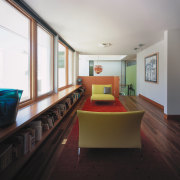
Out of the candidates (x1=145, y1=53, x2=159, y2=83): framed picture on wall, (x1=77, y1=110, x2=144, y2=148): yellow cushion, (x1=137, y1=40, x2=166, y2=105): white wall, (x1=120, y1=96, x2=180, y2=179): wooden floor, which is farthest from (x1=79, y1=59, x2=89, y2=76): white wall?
(x1=77, y1=110, x2=144, y2=148): yellow cushion

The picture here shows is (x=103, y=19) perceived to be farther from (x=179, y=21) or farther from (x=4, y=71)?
(x=4, y=71)

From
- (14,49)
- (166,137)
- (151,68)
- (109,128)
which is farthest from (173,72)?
(14,49)

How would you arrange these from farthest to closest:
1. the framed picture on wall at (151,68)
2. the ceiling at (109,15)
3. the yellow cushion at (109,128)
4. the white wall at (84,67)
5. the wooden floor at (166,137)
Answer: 1. the white wall at (84,67)
2. the framed picture on wall at (151,68)
3. the ceiling at (109,15)
4. the wooden floor at (166,137)
5. the yellow cushion at (109,128)

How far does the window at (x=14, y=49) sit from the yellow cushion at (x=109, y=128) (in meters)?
1.51

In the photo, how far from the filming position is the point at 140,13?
297 cm

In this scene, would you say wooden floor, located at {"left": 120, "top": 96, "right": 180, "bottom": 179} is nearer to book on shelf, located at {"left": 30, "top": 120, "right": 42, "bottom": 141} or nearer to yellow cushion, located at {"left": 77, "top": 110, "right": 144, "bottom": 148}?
yellow cushion, located at {"left": 77, "top": 110, "right": 144, "bottom": 148}

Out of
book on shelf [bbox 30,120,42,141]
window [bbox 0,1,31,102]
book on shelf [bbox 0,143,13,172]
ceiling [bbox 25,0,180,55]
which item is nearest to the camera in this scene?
book on shelf [bbox 0,143,13,172]

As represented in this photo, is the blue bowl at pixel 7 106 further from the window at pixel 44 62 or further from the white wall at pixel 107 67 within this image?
the white wall at pixel 107 67

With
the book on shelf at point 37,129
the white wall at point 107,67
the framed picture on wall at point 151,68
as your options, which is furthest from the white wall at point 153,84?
the white wall at point 107,67

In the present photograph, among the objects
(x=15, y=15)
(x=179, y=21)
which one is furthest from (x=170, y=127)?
(x=15, y=15)

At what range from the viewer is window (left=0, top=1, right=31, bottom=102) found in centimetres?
232

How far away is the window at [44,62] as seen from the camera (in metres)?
3.56

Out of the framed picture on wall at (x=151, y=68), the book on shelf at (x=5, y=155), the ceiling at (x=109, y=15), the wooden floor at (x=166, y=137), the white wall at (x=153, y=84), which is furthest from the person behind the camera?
the framed picture on wall at (x=151, y=68)

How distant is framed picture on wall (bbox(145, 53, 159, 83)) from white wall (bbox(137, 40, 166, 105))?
190mm
